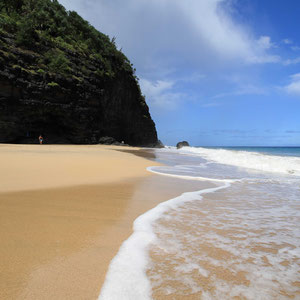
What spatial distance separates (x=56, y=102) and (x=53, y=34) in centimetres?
854

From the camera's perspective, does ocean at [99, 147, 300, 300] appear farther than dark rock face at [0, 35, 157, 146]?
No

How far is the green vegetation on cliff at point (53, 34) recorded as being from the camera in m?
19.5

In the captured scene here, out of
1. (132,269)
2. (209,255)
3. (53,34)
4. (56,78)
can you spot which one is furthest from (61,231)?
(53,34)

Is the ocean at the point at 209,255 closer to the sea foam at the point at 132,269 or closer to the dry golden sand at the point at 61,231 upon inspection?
the sea foam at the point at 132,269

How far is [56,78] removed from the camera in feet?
65.9

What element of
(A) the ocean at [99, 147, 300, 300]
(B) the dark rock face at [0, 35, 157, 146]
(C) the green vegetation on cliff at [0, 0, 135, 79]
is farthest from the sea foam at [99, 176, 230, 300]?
(C) the green vegetation on cliff at [0, 0, 135, 79]

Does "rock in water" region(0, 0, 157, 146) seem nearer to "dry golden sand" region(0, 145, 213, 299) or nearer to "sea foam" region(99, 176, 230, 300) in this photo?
"dry golden sand" region(0, 145, 213, 299)

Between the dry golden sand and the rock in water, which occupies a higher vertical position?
the rock in water

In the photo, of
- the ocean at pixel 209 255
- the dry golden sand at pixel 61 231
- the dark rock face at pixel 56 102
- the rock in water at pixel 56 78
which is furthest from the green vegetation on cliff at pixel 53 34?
the ocean at pixel 209 255

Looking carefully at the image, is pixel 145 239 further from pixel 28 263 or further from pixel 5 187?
pixel 5 187

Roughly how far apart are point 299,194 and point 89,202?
4176 millimetres

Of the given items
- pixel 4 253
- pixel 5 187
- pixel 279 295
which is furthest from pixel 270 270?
pixel 5 187

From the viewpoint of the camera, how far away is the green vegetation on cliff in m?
19.5

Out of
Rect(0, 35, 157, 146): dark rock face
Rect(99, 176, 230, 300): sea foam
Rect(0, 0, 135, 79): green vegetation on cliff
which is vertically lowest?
Rect(99, 176, 230, 300): sea foam
